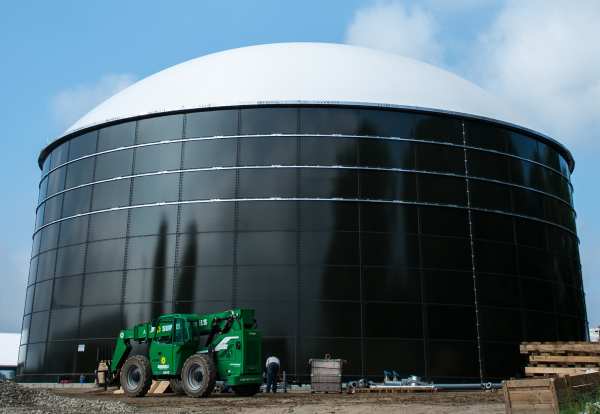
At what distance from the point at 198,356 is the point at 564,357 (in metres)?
9.64

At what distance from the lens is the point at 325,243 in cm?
2092

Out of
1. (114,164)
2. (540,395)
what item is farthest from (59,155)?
(540,395)

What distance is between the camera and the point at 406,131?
2267 cm

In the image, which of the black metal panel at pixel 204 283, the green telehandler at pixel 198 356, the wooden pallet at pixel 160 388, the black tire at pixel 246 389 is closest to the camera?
the green telehandler at pixel 198 356

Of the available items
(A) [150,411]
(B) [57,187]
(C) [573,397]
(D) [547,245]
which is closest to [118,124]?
(B) [57,187]

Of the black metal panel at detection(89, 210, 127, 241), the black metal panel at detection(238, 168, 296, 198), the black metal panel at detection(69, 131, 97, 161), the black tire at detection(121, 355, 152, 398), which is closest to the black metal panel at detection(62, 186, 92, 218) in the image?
the black metal panel at detection(89, 210, 127, 241)

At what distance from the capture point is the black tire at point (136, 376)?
54.2 feet

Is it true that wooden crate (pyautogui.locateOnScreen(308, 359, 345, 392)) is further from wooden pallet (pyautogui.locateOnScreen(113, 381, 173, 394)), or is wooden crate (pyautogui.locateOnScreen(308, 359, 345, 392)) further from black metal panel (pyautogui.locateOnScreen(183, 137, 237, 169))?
black metal panel (pyautogui.locateOnScreen(183, 137, 237, 169))

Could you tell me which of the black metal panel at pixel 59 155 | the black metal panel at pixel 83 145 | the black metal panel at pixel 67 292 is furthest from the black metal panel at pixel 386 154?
the black metal panel at pixel 59 155

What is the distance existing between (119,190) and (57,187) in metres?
4.46

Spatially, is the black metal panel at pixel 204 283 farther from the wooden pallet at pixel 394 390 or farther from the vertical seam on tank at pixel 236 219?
the wooden pallet at pixel 394 390

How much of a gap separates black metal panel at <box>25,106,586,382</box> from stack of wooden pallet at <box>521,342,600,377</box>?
4793 millimetres

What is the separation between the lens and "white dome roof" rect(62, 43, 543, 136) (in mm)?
22875

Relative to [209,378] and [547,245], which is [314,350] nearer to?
[209,378]
